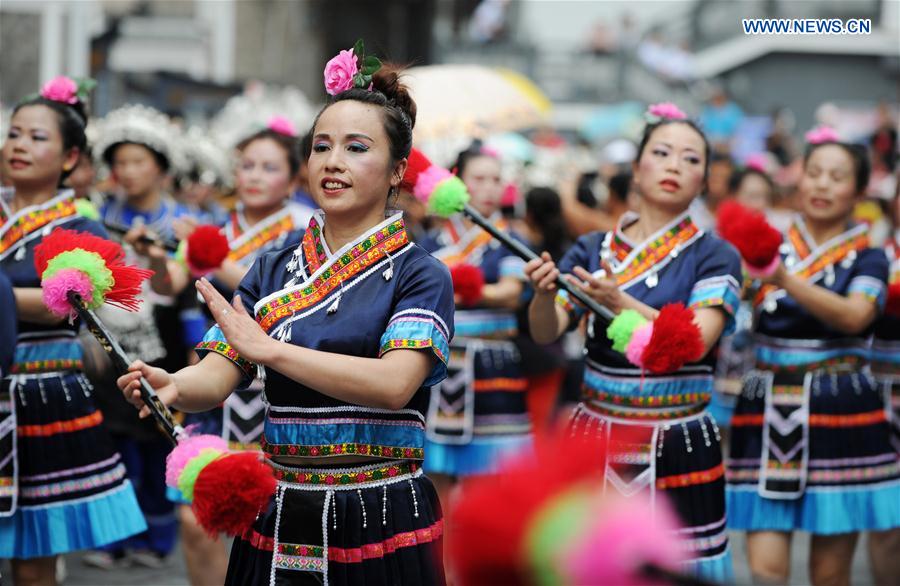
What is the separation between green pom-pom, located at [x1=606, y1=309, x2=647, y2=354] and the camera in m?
4.09

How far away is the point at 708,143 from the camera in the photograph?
15.8 feet

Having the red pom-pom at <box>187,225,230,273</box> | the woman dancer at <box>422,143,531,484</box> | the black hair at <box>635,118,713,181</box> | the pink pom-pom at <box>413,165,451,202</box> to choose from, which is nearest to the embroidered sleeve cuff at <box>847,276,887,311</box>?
the black hair at <box>635,118,713,181</box>

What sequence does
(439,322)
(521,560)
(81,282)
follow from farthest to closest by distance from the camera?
(81,282) → (439,322) → (521,560)

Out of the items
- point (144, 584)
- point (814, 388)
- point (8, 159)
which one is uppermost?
point (8, 159)

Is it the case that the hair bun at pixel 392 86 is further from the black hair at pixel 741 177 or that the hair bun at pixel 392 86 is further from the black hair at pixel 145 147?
the black hair at pixel 741 177

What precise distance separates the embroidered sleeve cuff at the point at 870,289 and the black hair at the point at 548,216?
3.02 m

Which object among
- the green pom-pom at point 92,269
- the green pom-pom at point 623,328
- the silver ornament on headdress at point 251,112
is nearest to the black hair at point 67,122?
the green pom-pom at point 92,269

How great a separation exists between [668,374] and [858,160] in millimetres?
1764

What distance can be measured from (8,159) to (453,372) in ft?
9.20

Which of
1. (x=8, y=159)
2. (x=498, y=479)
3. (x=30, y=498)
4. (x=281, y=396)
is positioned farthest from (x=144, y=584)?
(x=498, y=479)

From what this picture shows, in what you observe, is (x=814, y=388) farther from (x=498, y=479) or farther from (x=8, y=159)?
(x=498, y=479)

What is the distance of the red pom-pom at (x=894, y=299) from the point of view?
607 centimetres

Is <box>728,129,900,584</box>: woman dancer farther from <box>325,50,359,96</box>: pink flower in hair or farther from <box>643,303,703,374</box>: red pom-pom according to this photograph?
<box>325,50,359,96</box>: pink flower in hair

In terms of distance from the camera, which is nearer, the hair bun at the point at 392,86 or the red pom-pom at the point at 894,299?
the hair bun at the point at 392,86
